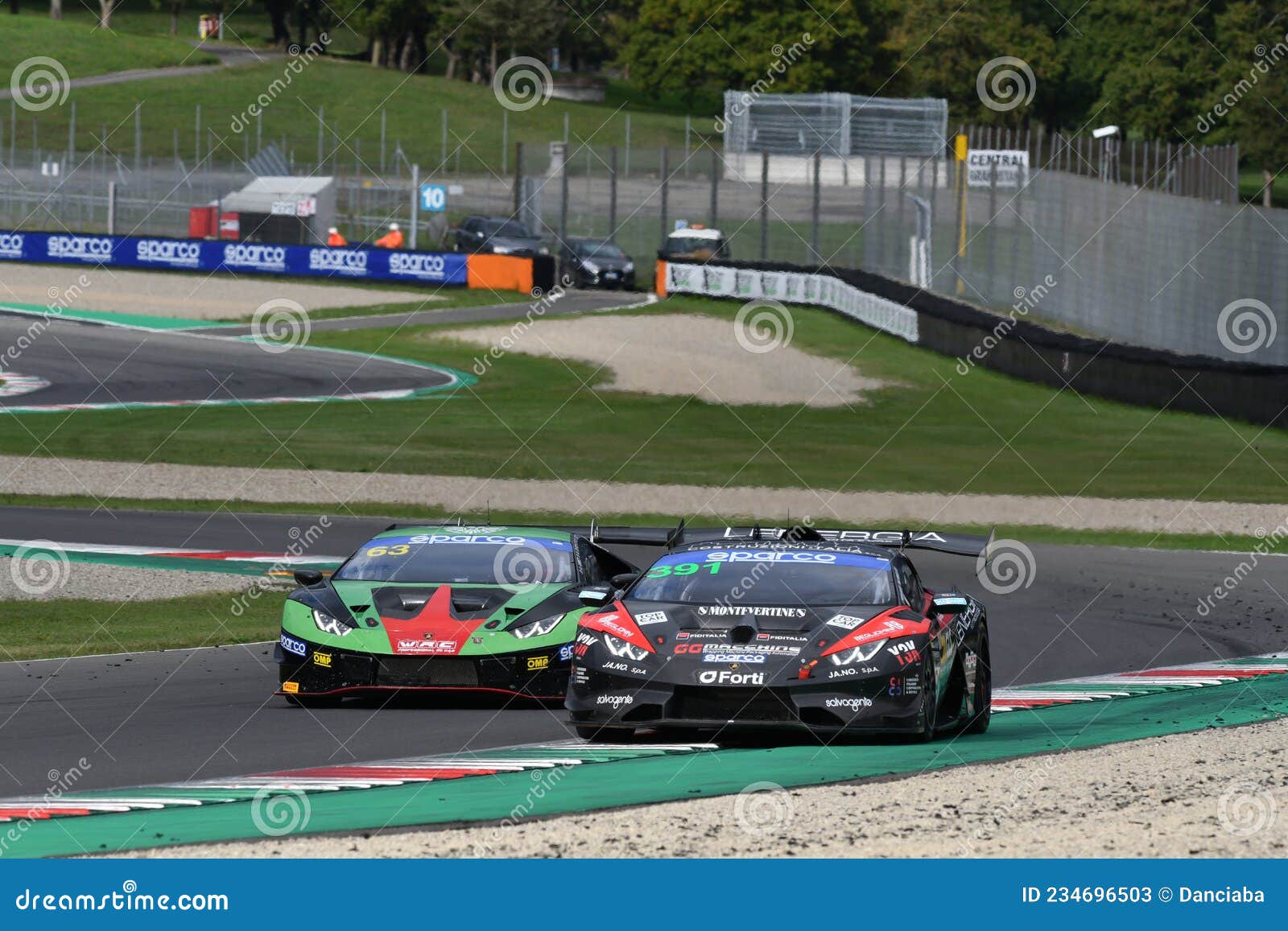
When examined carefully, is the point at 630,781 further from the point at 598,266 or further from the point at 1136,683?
the point at 598,266

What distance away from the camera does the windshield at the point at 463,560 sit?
12031 millimetres

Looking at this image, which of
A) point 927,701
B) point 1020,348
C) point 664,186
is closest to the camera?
point 927,701

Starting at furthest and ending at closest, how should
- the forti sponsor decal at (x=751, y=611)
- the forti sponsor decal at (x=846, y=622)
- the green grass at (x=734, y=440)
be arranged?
the green grass at (x=734, y=440) → the forti sponsor decal at (x=751, y=611) → the forti sponsor decal at (x=846, y=622)

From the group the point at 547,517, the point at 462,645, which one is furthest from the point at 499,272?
the point at 462,645

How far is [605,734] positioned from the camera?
10.2 meters

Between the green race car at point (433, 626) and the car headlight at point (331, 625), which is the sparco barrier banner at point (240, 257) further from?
the car headlight at point (331, 625)

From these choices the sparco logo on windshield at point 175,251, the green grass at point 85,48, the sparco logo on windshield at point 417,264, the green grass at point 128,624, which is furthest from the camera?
the green grass at point 85,48

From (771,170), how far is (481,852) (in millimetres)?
66490

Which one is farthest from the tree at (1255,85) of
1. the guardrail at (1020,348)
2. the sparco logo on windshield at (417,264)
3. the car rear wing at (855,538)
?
the car rear wing at (855,538)

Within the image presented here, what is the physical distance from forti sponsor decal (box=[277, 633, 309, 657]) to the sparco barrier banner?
126ft
